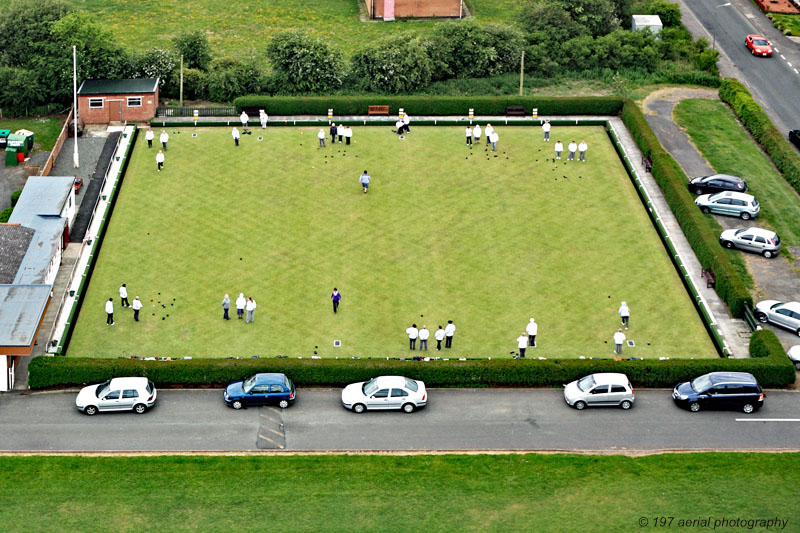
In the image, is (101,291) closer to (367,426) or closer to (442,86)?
(367,426)

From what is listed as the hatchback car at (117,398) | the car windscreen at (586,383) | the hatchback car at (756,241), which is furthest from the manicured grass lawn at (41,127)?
the hatchback car at (756,241)

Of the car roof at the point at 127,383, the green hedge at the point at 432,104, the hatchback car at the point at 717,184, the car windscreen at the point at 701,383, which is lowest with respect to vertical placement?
the car roof at the point at 127,383

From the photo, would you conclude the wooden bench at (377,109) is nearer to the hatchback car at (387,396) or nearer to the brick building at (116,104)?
the brick building at (116,104)

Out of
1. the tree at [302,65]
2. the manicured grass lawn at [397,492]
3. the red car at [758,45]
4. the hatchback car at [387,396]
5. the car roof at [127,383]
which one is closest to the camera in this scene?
the manicured grass lawn at [397,492]

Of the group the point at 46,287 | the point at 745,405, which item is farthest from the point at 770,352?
the point at 46,287

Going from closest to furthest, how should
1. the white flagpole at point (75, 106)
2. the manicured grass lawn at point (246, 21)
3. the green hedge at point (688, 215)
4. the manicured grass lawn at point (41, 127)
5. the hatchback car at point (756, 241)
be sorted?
the green hedge at point (688, 215), the hatchback car at point (756, 241), the white flagpole at point (75, 106), the manicured grass lawn at point (41, 127), the manicured grass lawn at point (246, 21)
